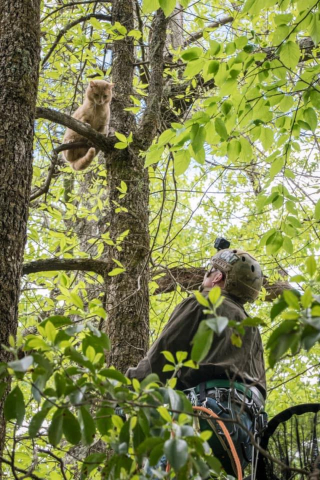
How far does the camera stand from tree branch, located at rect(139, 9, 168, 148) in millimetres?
4625

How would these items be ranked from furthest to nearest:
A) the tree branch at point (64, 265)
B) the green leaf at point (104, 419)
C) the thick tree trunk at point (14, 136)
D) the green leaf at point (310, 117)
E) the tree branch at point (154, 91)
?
the tree branch at point (154, 91) → the tree branch at point (64, 265) → the green leaf at point (310, 117) → the thick tree trunk at point (14, 136) → the green leaf at point (104, 419)

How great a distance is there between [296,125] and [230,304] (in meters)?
1.07

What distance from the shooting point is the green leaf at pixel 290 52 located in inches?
122

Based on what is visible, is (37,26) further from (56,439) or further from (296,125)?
(56,439)

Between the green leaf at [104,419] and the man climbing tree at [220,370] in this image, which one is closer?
the green leaf at [104,419]

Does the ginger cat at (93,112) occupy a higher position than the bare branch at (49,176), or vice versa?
the ginger cat at (93,112)

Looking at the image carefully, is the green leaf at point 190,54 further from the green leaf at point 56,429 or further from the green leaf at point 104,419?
the green leaf at point 56,429

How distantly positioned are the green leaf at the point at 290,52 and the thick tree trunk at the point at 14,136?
4.38 ft

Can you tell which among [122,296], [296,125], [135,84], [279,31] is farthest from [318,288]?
[135,84]

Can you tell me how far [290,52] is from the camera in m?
3.11

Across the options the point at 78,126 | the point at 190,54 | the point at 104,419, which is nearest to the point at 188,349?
the point at 104,419

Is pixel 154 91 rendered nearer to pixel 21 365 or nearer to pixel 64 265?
pixel 64 265

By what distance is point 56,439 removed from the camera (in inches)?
59.5

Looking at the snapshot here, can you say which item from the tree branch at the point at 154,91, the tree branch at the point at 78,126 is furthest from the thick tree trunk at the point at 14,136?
the tree branch at the point at 154,91
